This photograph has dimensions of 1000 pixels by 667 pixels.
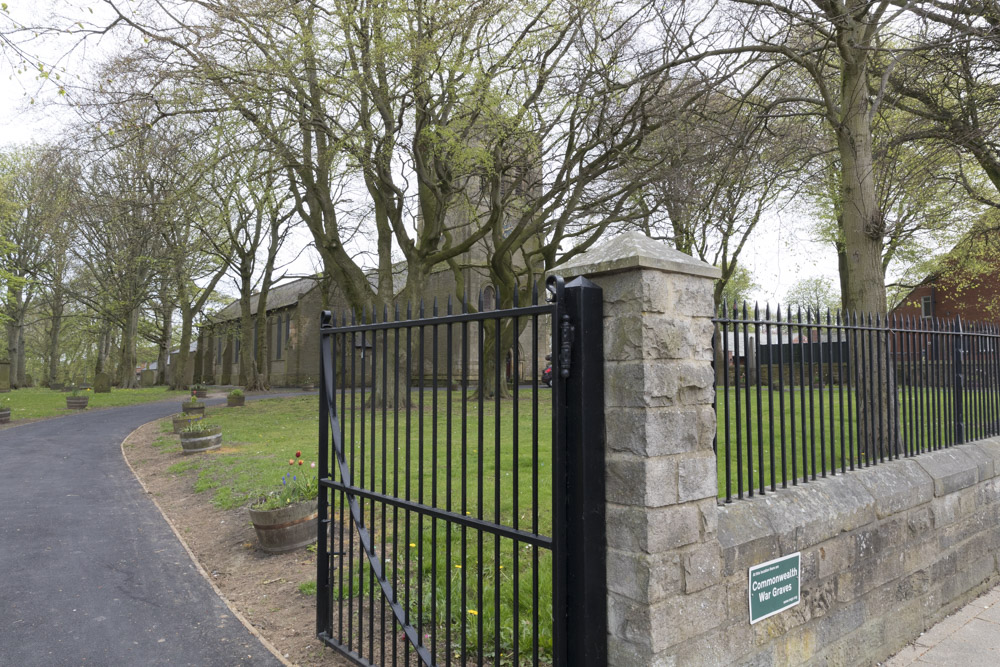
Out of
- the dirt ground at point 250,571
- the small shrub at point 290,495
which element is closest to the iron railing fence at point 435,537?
the dirt ground at point 250,571

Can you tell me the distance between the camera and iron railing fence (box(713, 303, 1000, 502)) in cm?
372

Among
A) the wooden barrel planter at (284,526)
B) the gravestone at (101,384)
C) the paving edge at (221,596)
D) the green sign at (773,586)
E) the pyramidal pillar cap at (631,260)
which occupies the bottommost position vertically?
the paving edge at (221,596)

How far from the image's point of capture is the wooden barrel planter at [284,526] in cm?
610

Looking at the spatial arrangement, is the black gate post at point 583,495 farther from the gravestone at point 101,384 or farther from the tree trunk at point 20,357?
the tree trunk at point 20,357

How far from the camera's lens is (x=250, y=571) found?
5.79m

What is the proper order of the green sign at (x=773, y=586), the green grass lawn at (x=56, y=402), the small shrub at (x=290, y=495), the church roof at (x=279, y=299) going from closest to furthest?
the green sign at (x=773, y=586) < the small shrub at (x=290, y=495) < the green grass lawn at (x=56, y=402) < the church roof at (x=279, y=299)

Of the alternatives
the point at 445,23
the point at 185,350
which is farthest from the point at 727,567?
the point at 185,350

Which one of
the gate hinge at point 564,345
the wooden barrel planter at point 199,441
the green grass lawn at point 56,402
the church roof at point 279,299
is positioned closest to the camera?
the gate hinge at point 564,345

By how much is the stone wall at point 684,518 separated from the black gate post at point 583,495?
2.3 inches

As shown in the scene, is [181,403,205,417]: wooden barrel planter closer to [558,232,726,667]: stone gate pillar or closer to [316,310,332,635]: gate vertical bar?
[316,310,332,635]: gate vertical bar

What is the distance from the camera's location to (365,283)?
17.6 m

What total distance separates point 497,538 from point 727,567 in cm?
115

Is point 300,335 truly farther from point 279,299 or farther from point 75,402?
point 75,402

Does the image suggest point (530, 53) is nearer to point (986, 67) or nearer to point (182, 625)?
point (986, 67)
